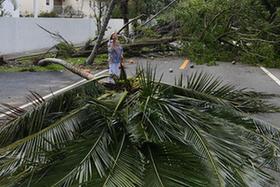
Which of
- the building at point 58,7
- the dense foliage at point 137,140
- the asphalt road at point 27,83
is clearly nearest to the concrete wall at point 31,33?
the asphalt road at point 27,83

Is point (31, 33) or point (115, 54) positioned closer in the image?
point (115, 54)

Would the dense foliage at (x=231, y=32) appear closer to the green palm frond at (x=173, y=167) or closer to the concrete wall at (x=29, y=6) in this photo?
the green palm frond at (x=173, y=167)

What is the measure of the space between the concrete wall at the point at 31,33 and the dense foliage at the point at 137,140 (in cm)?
1894

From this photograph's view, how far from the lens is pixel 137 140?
4.49 m

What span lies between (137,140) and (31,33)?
2318 cm

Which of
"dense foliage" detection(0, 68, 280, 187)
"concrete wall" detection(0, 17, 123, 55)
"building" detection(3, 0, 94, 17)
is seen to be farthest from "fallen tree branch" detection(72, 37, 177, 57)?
"building" detection(3, 0, 94, 17)

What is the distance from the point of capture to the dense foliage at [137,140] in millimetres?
4037

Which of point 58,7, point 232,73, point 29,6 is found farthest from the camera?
point 58,7

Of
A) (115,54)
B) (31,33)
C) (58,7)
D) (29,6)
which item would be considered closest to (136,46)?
(31,33)

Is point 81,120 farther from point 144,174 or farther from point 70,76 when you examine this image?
point 70,76

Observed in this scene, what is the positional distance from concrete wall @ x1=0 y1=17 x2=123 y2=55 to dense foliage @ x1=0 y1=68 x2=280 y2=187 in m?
18.9

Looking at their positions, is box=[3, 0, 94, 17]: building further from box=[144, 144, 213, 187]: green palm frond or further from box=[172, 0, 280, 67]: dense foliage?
box=[144, 144, 213, 187]: green palm frond

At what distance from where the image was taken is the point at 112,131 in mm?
4691

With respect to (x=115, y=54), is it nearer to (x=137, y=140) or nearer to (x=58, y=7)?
(x=137, y=140)
